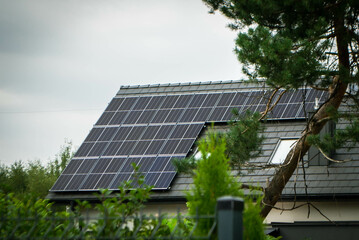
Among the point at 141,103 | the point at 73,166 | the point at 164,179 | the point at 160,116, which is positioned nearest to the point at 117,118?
the point at 141,103

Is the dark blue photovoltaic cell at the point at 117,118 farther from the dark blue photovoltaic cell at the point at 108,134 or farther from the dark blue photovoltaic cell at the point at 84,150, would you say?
the dark blue photovoltaic cell at the point at 84,150

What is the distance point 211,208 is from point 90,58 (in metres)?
37.3

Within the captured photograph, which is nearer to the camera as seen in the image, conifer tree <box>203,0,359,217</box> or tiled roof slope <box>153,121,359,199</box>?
conifer tree <box>203,0,359,217</box>

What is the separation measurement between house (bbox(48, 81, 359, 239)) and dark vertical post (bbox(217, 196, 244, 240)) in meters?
10.6

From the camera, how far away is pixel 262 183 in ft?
62.6

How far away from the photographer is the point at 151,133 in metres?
23.3

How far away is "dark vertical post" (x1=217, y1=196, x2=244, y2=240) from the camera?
5.40 meters

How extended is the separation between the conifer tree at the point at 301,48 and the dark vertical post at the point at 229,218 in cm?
704

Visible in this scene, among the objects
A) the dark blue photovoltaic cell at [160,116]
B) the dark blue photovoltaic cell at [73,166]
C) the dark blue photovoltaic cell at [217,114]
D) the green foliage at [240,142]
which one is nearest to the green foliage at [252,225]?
the green foliage at [240,142]

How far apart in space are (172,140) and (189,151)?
3.41 ft

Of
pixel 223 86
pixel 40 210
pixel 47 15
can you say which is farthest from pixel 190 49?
pixel 40 210

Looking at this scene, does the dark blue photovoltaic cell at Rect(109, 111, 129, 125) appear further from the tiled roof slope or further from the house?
the tiled roof slope

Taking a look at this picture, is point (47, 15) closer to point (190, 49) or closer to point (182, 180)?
point (190, 49)

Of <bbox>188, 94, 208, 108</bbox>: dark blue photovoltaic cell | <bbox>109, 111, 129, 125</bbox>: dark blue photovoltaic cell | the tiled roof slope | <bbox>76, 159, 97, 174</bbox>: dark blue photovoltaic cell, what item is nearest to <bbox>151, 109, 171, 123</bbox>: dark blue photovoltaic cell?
<bbox>188, 94, 208, 108</bbox>: dark blue photovoltaic cell
